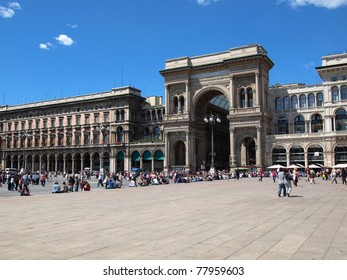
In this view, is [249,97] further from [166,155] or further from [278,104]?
[166,155]

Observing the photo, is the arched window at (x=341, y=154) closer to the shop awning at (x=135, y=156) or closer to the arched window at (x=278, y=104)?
the arched window at (x=278, y=104)

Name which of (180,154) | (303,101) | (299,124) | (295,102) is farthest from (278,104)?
(180,154)

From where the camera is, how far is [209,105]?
279ft

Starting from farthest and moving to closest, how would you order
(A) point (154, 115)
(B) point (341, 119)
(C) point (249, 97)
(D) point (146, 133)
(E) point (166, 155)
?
(D) point (146, 133)
(A) point (154, 115)
(E) point (166, 155)
(C) point (249, 97)
(B) point (341, 119)

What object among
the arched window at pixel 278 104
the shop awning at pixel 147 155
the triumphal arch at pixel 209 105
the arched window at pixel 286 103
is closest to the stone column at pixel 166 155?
the triumphal arch at pixel 209 105

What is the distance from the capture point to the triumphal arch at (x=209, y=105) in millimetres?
67938

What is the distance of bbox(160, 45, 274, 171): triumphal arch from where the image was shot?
67938mm

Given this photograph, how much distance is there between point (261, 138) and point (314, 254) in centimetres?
6041

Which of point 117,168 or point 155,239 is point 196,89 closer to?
point 117,168

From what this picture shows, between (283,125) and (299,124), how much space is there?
302 cm

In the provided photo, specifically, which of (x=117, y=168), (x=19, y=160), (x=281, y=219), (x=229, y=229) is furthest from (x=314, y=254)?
(x=19, y=160)

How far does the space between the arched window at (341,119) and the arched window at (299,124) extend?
707cm

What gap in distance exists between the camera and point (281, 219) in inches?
509

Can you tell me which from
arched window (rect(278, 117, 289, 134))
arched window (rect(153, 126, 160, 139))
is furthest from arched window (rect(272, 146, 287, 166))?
arched window (rect(153, 126, 160, 139))
